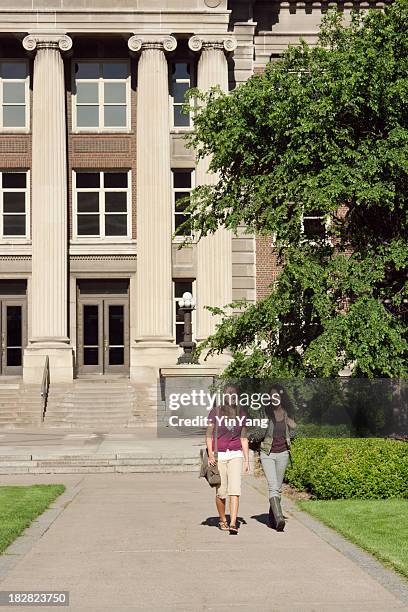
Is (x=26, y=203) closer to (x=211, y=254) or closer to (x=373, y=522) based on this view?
(x=211, y=254)

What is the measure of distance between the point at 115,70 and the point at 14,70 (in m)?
3.89

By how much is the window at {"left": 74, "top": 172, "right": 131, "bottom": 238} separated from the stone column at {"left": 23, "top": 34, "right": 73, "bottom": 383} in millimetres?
1572

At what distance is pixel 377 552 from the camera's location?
12164 millimetres

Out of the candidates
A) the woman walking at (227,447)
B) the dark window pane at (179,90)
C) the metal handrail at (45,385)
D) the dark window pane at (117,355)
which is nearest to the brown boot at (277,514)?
the woman walking at (227,447)

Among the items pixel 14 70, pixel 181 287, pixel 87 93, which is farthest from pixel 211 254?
pixel 14 70

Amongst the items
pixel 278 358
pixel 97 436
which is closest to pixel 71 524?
pixel 278 358

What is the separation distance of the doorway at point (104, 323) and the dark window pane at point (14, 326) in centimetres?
236

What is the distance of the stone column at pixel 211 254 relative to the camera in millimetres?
39031

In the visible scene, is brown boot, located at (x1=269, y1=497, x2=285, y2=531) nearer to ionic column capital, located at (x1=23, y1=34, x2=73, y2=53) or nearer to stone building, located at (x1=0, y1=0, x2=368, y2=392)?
stone building, located at (x1=0, y1=0, x2=368, y2=392)

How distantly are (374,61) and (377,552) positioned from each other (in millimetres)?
14687

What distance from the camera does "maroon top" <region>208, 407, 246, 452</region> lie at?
48.3 ft

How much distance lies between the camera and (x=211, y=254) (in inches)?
1538

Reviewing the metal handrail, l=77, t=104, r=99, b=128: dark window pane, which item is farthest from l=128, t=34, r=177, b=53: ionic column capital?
the metal handrail

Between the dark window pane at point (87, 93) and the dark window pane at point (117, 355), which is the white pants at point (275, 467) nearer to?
the dark window pane at point (117, 355)
